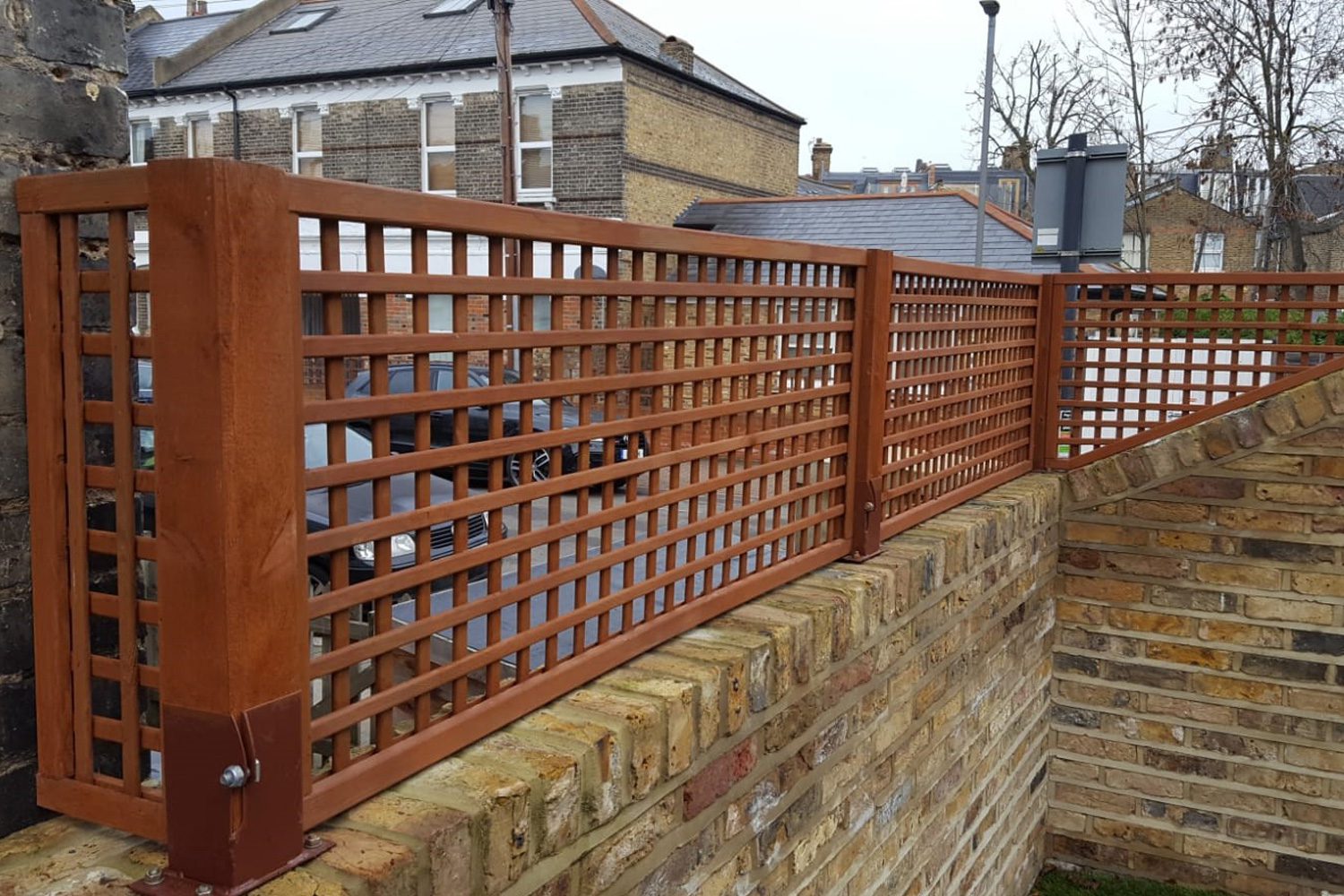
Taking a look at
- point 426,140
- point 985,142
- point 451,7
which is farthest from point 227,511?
point 451,7

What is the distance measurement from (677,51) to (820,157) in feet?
64.4

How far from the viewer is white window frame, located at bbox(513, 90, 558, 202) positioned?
21547 mm

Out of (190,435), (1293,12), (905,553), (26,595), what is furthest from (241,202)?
(1293,12)

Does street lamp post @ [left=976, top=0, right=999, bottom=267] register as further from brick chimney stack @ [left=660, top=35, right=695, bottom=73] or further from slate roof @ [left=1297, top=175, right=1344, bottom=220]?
slate roof @ [left=1297, top=175, right=1344, bottom=220]

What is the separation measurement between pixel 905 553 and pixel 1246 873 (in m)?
3.31

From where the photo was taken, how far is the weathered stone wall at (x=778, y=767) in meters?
1.90

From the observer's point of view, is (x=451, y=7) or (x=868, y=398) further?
(x=451, y=7)

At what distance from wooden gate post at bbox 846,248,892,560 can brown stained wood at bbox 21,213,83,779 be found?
7.95ft

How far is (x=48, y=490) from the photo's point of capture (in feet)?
6.15

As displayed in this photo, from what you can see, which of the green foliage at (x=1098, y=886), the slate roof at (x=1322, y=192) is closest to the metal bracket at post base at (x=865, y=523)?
the green foliage at (x=1098, y=886)

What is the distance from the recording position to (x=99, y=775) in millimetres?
1909

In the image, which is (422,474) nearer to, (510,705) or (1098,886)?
(510,705)

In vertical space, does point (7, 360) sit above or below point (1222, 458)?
above

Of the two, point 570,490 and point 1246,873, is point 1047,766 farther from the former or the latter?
point 570,490
